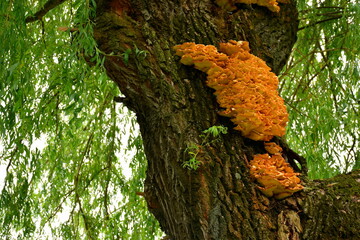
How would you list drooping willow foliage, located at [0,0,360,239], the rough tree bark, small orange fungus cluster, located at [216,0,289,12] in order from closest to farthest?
the rough tree bark → small orange fungus cluster, located at [216,0,289,12] → drooping willow foliage, located at [0,0,360,239]

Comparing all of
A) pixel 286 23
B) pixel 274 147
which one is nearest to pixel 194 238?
pixel 274 147

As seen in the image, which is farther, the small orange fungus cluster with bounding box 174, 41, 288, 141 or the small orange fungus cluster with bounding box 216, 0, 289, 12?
the small orange fungus cluster with bounding box 216, 0, 289, 12

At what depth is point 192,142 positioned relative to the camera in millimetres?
2270

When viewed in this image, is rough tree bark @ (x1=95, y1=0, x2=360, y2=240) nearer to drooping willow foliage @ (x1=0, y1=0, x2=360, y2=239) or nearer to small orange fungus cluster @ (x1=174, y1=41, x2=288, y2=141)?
small orange fungus cluster @ (x1=174, y1=41, x2=288, y2=141)

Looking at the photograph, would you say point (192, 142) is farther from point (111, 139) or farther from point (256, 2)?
point (111, 139)

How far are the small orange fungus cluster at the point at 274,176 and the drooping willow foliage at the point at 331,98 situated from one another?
1.28 metres

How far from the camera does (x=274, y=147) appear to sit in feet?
7.77

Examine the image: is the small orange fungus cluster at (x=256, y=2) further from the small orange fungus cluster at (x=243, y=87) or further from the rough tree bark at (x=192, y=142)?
the small orange fungus cluster at (x=243, y=87)

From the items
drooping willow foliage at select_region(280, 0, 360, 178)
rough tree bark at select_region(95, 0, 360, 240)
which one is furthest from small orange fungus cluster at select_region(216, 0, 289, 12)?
drooping willow foliage at select_region(280, 0, 360, 178)

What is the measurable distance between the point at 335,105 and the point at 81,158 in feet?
6.13

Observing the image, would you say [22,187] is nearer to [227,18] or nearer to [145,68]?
[145,68]

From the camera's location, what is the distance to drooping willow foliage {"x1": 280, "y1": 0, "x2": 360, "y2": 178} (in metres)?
3.51

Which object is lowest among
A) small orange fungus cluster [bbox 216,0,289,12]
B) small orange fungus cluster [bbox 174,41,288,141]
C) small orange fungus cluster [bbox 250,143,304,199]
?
small orange fungus cluster [bbox 250,143,304,199]

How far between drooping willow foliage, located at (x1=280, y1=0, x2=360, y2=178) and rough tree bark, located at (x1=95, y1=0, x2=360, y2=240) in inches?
39.7
